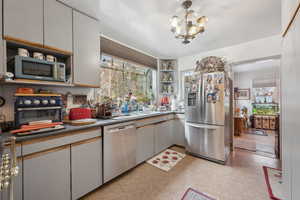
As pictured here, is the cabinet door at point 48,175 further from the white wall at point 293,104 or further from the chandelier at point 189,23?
the chandelier at point 189,23

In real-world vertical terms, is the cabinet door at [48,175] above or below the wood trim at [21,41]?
below

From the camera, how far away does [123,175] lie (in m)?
2.00

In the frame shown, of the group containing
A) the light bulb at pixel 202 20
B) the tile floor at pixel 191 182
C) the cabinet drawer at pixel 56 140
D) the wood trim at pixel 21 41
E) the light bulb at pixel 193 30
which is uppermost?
the light bulb at pixel 202 20

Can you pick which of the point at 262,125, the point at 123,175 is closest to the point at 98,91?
the point at 123,175

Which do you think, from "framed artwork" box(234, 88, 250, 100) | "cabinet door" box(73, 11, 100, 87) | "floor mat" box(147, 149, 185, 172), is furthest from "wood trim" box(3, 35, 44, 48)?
"framed artwork" box(234, 88, 250, 100)

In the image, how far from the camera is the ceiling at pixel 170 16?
1668 mm

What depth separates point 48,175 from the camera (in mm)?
1220

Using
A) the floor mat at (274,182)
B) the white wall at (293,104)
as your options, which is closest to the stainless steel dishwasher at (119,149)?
the white wall at (293,104)

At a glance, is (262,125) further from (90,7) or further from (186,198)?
(90,7)

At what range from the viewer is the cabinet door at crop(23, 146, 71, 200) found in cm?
112

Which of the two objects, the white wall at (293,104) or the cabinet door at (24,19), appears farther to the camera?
the cabinet door at (24,19)

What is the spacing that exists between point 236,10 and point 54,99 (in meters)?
2.80

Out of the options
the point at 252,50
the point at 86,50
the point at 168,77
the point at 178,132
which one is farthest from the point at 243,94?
the point at 86,50

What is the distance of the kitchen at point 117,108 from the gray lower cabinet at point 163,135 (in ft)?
0.13
